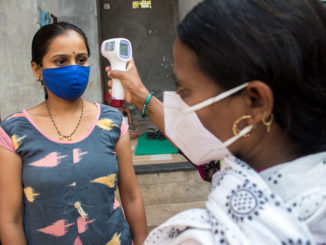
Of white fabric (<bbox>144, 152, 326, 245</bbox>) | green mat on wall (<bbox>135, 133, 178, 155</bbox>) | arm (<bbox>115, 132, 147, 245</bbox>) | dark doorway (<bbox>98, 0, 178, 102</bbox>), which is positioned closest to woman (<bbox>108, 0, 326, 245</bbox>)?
white fabric (<bbox>144, 152, 326, 245</bbox>)

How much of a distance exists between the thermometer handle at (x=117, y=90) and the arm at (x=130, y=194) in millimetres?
214

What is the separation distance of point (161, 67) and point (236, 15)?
6800 mm

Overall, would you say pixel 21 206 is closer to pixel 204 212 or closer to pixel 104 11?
pixel 204 212

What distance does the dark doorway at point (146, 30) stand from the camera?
7.02 metres

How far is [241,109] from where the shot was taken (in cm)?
68

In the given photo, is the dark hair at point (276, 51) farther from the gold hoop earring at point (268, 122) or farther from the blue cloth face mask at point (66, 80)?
the blue cloth face mask at point (66, 80)

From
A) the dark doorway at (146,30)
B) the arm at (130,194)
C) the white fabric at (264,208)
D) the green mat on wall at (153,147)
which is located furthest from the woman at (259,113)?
the dark doorway at (146,30)

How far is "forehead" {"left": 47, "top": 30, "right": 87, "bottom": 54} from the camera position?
1.36 metres

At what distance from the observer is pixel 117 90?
1389 mm

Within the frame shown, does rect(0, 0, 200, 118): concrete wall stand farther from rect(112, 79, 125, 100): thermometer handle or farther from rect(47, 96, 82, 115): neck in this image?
rect(112, 79, 125, 100): thermometer handle

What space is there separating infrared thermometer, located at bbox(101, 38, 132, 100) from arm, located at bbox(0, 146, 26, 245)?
52 cm

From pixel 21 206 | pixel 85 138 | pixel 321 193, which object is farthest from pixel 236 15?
pixel 21 206

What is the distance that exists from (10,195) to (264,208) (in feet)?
3.52

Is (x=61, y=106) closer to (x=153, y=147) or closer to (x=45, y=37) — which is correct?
(x=45, y=37)
